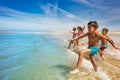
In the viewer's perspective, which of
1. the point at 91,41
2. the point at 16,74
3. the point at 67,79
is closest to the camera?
the point at 67,79

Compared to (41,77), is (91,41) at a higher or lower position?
higher

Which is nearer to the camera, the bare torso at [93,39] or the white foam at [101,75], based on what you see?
the white foam at [101,75]

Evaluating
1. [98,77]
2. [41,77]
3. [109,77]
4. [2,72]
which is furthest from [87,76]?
[2,72]

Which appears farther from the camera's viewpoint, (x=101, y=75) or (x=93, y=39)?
(x=93, y=39)

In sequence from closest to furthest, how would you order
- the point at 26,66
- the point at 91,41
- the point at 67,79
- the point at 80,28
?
the point at 67,79, the point at 91,41, the point at 26,66, the point at 80,28

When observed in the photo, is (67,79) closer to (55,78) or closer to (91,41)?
(55,78)

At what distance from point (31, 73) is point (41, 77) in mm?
531

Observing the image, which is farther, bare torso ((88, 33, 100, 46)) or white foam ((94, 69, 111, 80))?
bare torso ((88, 33, 100, 46))

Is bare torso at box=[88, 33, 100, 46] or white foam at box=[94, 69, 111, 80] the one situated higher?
bare torso at box=[88, 33, 100, 46]

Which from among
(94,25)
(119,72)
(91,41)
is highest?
(94,25)

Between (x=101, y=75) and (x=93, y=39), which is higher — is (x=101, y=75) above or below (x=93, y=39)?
below

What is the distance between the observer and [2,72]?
16.3ft

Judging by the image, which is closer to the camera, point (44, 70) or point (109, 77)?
point (109, 77)

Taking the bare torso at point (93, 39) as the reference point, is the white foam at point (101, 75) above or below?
below
